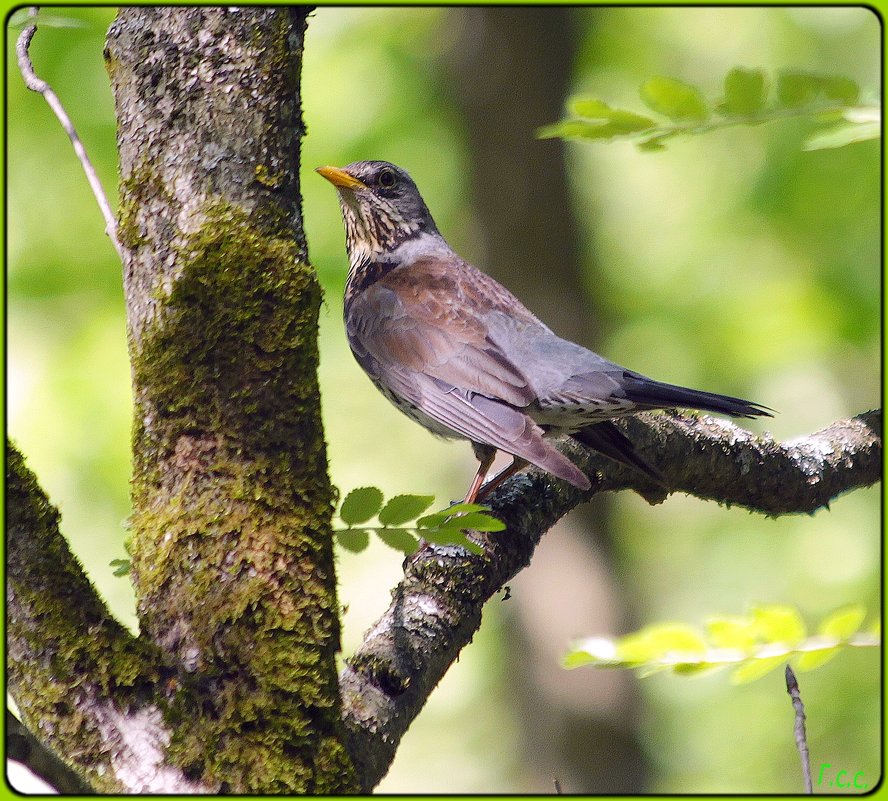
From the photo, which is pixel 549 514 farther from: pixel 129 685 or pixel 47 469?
pixel 47 469

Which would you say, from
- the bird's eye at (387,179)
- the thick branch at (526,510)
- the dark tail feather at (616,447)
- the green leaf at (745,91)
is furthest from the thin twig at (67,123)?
the bird's eye at (387,179)

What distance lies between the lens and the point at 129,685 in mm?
2045

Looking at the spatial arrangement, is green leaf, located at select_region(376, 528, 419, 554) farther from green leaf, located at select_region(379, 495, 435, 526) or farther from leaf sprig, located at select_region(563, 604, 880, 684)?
leaf sprig, located at select_region(563, 604, 880, 684)

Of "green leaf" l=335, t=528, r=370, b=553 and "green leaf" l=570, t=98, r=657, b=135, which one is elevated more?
"green leaf" l=570, t=98, r=657, b=135

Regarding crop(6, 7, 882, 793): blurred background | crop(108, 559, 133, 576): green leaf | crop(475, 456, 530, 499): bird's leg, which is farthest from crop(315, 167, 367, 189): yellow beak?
crop(108, 559, 133, 576): green leaf

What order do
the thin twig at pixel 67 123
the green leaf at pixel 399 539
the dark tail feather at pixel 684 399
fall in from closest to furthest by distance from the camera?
the green leaf at pixel 399 539
the thin twig at pixel 67 123
the dark tail feather at pixel 684 399

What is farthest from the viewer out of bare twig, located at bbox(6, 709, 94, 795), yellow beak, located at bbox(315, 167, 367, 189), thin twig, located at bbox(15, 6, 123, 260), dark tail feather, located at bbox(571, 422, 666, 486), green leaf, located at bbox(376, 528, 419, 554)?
yellow beak, located at bbox(315, 167, 367, 189)

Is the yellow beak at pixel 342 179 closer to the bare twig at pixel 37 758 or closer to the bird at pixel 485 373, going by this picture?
the bird at pixel 485 373

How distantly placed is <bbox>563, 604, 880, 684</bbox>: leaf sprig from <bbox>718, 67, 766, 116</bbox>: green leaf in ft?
2.60

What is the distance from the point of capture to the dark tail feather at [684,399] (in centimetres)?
314

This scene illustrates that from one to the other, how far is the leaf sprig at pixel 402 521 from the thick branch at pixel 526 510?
0.39m

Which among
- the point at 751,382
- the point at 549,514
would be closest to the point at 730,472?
the point at 549,514

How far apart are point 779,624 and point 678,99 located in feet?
2.86

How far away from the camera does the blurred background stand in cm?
805
